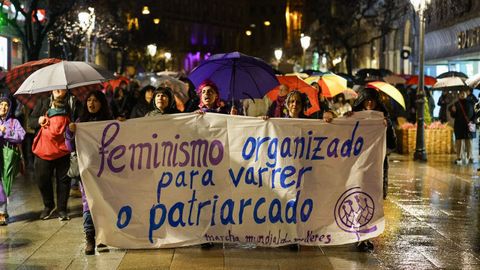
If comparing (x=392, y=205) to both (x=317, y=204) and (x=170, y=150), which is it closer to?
(x=317, y=204)

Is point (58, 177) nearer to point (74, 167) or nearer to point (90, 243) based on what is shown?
point (74, 167)

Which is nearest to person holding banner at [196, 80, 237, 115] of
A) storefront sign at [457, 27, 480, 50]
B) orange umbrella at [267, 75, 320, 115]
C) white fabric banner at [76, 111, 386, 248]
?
white fabric banner at [76, 111, 386, 248]

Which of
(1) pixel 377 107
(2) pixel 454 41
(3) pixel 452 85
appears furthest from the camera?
(2) pixel 454 41

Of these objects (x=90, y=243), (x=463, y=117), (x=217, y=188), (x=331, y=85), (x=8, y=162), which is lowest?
(x=90, y=243)

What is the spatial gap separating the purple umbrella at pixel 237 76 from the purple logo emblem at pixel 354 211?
8.90 feet

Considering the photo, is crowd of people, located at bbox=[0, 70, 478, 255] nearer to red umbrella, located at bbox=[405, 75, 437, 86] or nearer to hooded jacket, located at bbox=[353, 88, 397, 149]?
hooded jacket, located at bbox=[353, 88, 397, 149]

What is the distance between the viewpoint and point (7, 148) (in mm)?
10508

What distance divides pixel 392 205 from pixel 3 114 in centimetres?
592

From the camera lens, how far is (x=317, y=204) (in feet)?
27.0

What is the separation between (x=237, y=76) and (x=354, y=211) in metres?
3.16

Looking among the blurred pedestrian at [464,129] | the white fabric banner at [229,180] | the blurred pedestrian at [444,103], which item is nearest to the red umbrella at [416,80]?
the blurred pedestrian at [444,103]

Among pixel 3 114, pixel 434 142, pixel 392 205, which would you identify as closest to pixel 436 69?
pixel 434 142

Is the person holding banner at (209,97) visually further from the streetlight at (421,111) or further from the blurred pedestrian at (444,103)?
the blurred pedestrian at (444,103)

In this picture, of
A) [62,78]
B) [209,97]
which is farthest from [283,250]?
[62,78]
